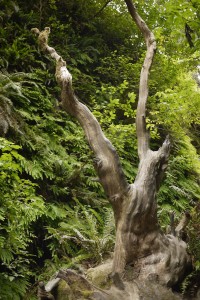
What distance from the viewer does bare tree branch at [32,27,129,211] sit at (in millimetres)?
3504

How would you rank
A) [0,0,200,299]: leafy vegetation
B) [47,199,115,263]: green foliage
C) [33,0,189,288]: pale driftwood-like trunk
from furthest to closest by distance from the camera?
[47,199,115,263]: green foliage → [0,0,200,299]: leafy vegetation → [33,0,189,288]: pale driftwood-like trunk

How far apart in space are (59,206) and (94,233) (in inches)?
43.9

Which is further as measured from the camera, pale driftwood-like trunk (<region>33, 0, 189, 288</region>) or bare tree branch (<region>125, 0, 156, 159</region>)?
bare tree branch (<region>125, 0, 156, 159</region>)

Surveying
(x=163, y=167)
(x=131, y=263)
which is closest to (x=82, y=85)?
(x=163, y=167)

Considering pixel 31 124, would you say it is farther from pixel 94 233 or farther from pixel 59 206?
pixel 94 233

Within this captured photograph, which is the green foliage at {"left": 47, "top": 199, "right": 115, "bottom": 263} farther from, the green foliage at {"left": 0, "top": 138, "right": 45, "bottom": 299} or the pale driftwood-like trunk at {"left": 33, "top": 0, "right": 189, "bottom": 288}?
the pale driftwood-like trunk at {"left": 33, "top": 0, "right": 189, "bottom": 288}

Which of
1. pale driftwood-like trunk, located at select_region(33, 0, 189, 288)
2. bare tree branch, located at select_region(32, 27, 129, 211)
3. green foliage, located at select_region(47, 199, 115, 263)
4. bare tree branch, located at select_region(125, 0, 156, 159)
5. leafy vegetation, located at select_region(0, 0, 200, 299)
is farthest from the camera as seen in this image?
bare tree branch, located at select_region(125, 0, 156, 159)

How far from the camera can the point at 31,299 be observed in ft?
11.8

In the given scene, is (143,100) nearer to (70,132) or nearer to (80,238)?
(80,238)

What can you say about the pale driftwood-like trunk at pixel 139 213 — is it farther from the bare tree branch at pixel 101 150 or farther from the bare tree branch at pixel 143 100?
the bare tree branch at pixel 143 100

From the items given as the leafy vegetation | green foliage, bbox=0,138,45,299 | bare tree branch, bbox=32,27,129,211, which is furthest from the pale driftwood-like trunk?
green foliage, bbox=0,138,45,299

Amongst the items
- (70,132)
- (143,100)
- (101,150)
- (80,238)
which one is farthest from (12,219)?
(70,132)

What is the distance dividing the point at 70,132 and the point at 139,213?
3.58 m

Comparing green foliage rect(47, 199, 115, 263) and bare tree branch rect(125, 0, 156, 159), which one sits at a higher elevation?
bare tree branch rect(125, 0, 156, 159)
